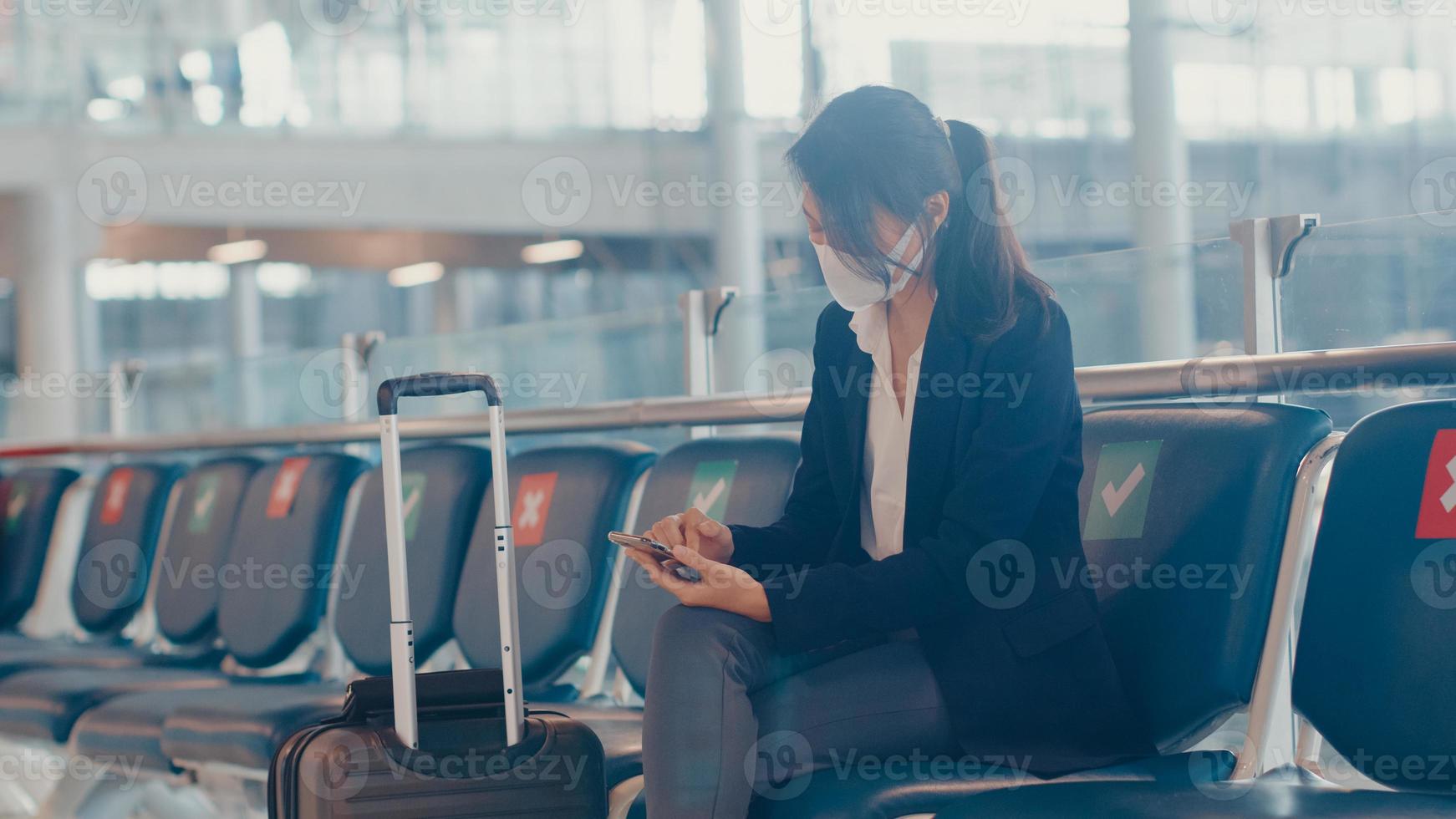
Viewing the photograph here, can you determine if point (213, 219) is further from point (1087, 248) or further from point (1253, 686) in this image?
point (1253, 686)

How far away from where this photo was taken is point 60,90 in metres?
9.34

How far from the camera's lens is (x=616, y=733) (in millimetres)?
2057

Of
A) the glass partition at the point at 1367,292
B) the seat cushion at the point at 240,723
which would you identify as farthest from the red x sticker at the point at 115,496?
the glass partition at the point at 1367,292

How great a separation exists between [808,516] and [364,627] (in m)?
1.30

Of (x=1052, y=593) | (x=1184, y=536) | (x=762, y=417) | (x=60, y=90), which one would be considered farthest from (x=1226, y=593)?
(x=60, y=90)

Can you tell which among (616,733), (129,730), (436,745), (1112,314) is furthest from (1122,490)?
(129,730)

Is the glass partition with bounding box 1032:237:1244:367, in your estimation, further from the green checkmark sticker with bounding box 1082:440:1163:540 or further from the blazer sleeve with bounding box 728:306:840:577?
the blazer sleeve with bounding box 728:306:840:577

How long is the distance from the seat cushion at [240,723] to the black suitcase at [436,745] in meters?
0.49

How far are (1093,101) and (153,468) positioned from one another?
24.1ft

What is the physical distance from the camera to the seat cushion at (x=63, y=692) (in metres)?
2.83

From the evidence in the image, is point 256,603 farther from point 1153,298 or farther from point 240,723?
point 1153,298

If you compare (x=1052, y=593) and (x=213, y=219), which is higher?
(x=213, y=219)

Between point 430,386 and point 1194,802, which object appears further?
point 430,386

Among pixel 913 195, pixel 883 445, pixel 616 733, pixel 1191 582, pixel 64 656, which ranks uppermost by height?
pixel 913 195
